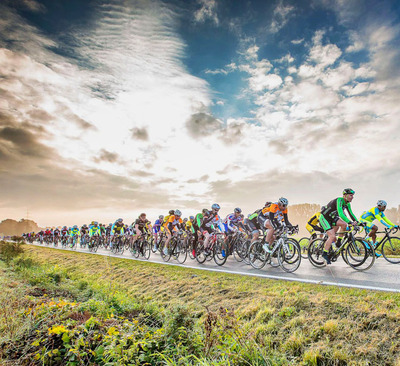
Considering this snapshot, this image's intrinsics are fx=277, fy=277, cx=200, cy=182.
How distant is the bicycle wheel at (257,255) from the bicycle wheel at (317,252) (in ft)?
5.45

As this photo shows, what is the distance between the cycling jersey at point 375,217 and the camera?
10.6m

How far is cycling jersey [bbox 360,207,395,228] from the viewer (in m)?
10.6

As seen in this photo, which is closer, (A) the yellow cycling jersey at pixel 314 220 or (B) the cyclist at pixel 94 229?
(A) the yellow cycling jersey at pixel 314 220

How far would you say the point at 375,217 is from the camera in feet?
Answer: 35.9

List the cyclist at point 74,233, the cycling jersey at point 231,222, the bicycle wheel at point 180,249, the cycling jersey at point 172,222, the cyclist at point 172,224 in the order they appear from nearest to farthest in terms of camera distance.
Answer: the cycling jersey at point 231,222, the bicycle wheel at point 180,249, the cyclist at point 172,224, the cycling jersey at point 172,222, the cyclist at point 74,233

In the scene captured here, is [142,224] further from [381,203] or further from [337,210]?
[381,203]

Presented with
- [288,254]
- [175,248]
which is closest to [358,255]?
[288,254]

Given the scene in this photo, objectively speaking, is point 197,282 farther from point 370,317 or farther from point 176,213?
point 176,213

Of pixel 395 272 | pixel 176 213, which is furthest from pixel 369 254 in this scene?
pixel 176 213

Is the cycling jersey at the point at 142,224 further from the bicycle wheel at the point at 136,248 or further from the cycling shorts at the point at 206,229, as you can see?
the cycling shorts at the point at 206,229

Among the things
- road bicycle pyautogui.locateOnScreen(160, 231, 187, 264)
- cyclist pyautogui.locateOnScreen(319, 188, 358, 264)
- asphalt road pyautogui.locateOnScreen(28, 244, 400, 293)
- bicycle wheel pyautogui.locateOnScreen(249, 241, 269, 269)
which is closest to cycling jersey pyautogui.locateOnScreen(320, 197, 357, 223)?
cyclist pyautogui.locateOnScreen(319, 188, 358, 264)

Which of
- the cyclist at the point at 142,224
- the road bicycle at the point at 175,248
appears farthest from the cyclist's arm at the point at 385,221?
the cyclist at the point at 142,224

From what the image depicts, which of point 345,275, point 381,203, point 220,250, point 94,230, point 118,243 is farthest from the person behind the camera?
point 94,230

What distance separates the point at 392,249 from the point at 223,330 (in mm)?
9091
